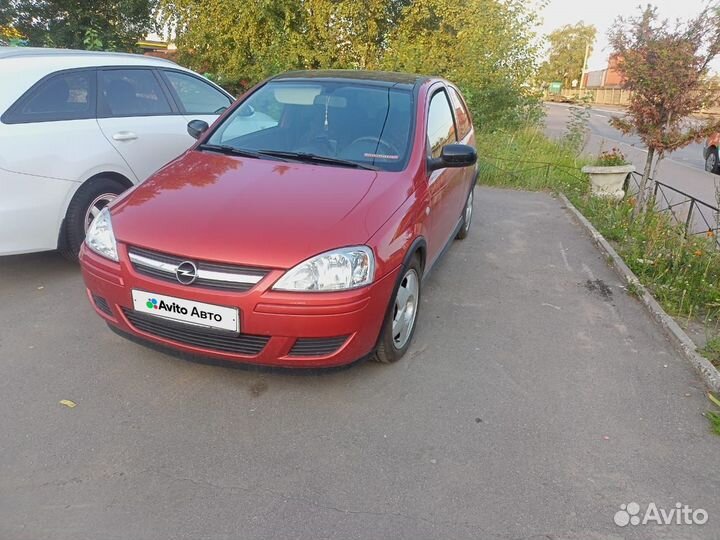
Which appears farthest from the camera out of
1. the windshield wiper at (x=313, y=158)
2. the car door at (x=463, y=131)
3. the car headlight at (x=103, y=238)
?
the car door at (x=463, y=131)

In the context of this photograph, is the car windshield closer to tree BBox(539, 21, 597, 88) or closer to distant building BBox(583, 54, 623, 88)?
distant building BBox(583, 54, 623, 88)

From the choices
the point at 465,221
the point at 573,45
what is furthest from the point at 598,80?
the point at 465,221

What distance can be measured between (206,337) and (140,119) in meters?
3.11

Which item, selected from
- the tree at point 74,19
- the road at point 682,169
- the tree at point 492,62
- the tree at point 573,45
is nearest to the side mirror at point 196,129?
the road at point 682,169

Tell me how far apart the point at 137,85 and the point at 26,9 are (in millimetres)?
14888

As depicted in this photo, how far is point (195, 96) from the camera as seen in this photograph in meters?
5.73

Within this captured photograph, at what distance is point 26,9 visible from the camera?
16.1 metres

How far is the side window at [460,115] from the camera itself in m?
5.21

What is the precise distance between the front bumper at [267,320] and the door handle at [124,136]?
2.12 m

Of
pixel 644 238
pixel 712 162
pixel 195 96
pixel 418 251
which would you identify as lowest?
pixel 644 238

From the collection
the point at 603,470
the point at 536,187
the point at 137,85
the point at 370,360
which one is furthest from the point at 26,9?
the point at 603,470

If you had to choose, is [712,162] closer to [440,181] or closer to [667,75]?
[667,75]

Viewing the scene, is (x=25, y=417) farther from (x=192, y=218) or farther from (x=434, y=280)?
(x=434, y=280)

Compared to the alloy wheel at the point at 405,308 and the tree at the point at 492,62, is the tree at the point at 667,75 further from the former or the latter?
the tree at the point at 492,62
